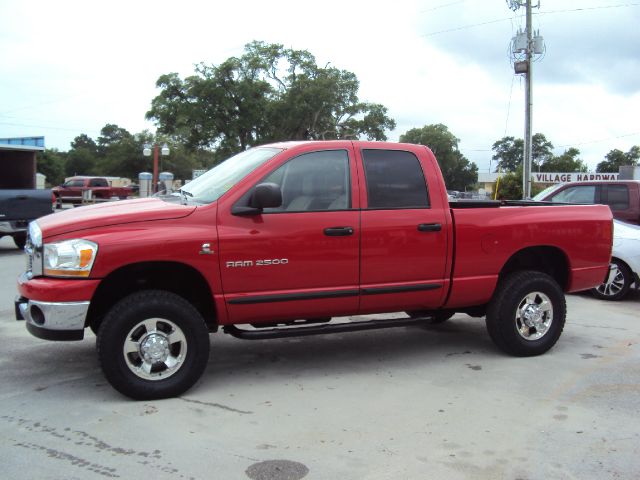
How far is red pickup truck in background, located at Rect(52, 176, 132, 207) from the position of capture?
36688 millimetres

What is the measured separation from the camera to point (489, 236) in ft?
18.0

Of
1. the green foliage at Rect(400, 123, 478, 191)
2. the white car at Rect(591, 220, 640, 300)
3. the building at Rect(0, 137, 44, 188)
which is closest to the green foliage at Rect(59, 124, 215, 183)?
the green foliage at Rect(400, 123, 478, 191)

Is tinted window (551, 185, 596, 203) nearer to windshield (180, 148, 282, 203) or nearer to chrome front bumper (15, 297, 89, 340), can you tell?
windshield (180, 148, 282, 203)

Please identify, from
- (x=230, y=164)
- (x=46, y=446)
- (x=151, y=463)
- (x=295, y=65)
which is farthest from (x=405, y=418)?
(x=295, y=65)

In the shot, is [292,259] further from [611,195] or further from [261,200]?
[611,195]

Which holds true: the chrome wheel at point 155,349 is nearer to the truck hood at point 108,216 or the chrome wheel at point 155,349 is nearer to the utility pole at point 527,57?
the truck hood at point 108,216

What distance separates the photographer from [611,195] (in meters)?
10.9

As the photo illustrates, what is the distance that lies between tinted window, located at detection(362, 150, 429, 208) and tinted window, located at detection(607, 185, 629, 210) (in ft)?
22.5

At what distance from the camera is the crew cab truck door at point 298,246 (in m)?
4.67

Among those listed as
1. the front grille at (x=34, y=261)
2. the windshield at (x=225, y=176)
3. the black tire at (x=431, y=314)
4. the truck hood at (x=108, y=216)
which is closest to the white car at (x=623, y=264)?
the black tire at (x=431, y=314)

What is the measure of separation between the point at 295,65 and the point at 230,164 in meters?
47.9

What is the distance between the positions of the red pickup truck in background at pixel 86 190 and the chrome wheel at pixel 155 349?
3343 cm

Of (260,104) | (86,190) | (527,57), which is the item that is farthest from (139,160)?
(527,57)

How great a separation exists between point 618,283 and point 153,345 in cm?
708
